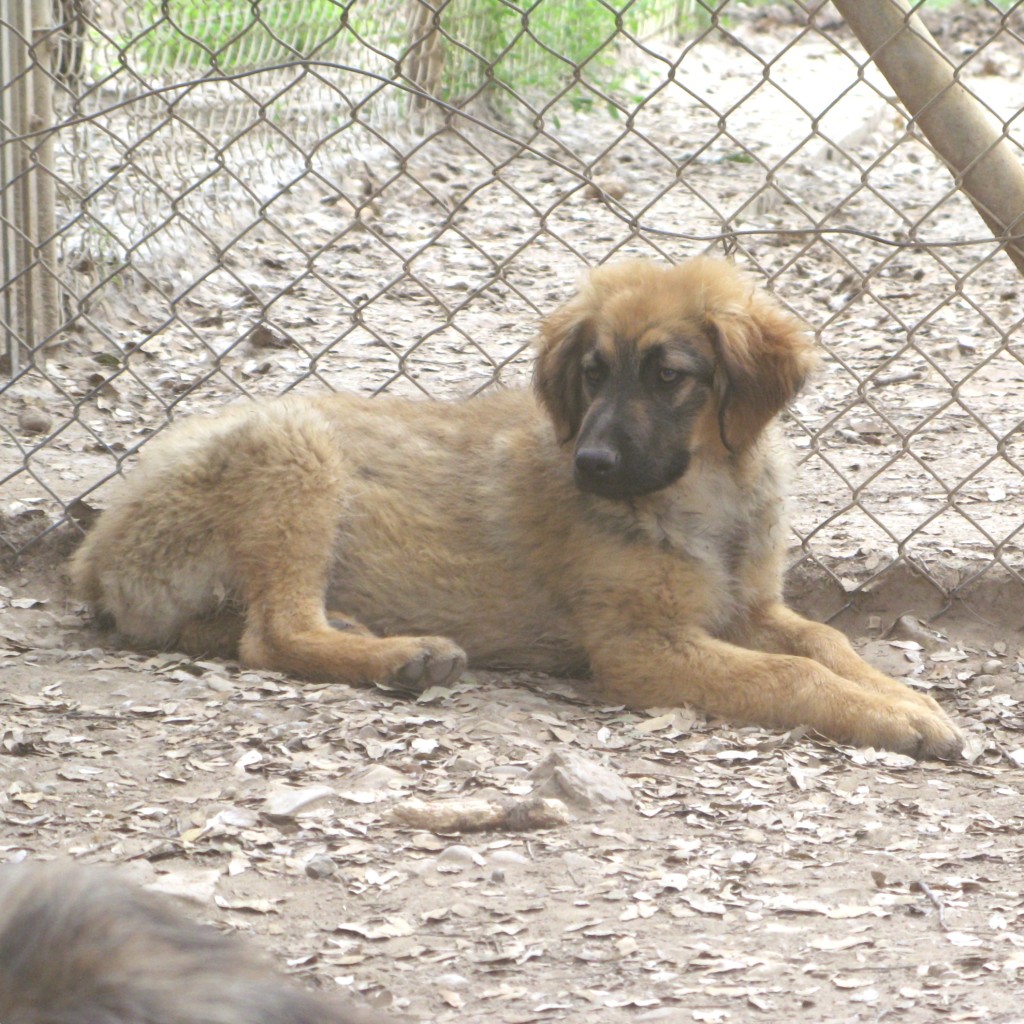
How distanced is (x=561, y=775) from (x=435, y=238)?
7.06 ft

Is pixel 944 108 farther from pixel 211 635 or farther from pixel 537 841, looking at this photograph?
pixel 211 635

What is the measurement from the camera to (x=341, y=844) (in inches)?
117

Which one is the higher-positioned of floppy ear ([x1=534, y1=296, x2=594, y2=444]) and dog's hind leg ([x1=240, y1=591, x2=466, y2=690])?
floppy ear ([x1=534, y1=296, x2=594, y2=444])

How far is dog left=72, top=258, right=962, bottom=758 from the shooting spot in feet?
13.5

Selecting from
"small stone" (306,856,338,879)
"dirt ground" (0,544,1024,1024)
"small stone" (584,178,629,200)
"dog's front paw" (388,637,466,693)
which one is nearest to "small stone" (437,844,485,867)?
"dirt ground" (0,544,1024,1024)

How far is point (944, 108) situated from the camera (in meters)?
3.84

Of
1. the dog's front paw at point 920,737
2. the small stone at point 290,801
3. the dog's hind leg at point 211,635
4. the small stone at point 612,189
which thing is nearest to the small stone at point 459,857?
the small stone at point 290,801

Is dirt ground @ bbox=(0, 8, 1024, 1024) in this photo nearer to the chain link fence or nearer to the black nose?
the chain link fence

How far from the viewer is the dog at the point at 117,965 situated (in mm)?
1563

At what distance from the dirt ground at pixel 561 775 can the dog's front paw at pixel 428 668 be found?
0.06 meters

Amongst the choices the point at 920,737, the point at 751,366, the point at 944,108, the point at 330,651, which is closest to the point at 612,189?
the point at 751,366

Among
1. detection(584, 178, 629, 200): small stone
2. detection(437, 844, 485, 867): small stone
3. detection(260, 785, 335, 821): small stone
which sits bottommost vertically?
detection(437, 844, 485, 867): small stone

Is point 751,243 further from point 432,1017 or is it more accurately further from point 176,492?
point 432,1017

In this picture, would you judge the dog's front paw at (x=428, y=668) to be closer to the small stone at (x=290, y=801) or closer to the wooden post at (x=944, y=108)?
the small stone at (x=290, y=801)
